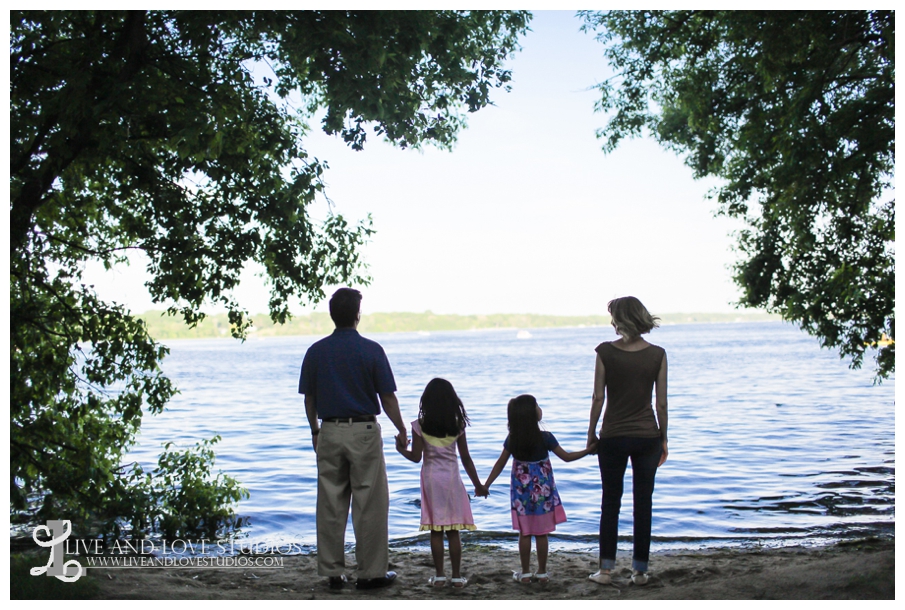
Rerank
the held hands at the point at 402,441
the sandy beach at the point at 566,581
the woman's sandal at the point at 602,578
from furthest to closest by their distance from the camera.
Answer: the woman's sandal at the point at 602,578 → the held hands at the point at 402,441 → the sandy beach at the point at 566,581

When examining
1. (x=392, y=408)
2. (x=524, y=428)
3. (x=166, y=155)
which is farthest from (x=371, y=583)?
(x=166, y=155)

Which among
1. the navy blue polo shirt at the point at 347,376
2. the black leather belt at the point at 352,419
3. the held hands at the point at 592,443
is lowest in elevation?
the held hands at the point at 592,443

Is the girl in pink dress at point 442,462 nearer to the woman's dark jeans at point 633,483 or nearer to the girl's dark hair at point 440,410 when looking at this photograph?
the girl's dark hair at point 440,410

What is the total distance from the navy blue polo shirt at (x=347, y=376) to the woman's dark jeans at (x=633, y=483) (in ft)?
5.14

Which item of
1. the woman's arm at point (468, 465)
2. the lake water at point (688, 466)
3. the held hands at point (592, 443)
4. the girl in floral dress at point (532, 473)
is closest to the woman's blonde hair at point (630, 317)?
the held hands at point (592, 443)

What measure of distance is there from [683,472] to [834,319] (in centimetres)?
391

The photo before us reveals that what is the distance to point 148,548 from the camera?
28.2 feet

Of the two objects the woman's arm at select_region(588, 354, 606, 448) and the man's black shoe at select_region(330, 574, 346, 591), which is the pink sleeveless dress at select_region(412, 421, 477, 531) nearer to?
the man's black shoe at select_region(330, 574, 346, 591)

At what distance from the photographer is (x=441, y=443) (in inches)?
217

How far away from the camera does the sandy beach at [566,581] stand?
204 inches

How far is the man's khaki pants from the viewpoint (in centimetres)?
530

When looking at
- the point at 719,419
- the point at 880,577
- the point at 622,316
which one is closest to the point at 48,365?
the point at 622,316

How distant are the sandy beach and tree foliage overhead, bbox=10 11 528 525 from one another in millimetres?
1846

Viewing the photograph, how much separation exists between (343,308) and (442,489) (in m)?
1.46
